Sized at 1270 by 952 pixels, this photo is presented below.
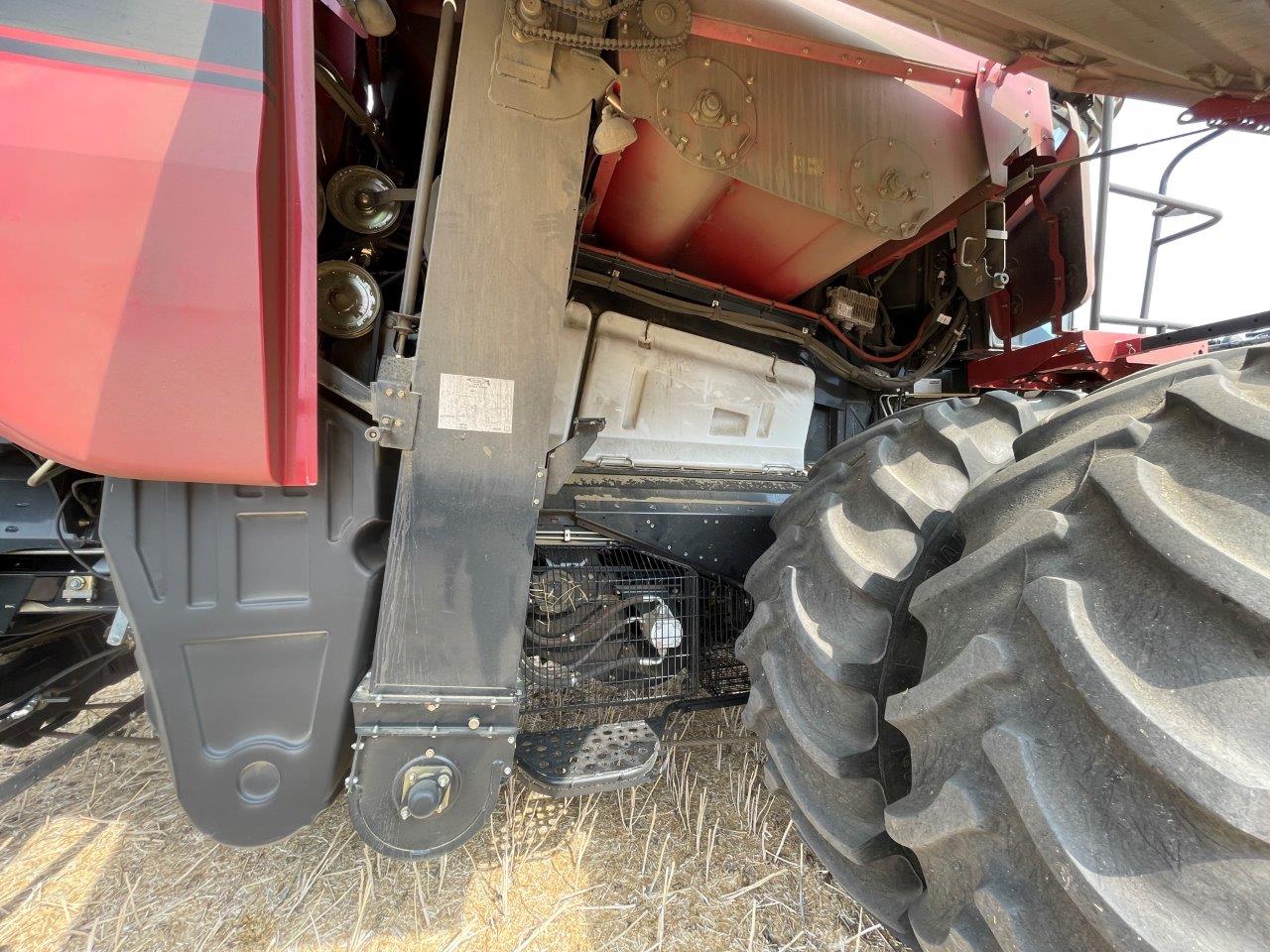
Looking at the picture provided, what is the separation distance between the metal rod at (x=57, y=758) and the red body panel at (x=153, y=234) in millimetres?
1084

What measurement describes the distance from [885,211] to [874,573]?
93 centimetres

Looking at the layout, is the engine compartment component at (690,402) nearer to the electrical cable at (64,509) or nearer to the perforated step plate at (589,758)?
the perforated step plate at (589,758)

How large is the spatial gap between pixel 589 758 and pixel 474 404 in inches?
36.0

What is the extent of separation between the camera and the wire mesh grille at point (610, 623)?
62.6 inches

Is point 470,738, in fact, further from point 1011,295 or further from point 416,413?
point 1011,295

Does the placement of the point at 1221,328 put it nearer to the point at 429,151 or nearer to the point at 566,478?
the point at 566,478

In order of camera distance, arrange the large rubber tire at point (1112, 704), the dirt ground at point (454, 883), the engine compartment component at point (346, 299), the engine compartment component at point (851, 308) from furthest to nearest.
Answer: the engine compartment component at point (851, 308) → the dirt ground at point (454, 883) → the engine compartment component at point (346, 299) → the large rubber tire at point (1112, 704)

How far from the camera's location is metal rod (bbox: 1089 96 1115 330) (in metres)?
2.20

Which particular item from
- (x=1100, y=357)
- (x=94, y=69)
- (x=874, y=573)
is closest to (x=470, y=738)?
(x=874, y=573)

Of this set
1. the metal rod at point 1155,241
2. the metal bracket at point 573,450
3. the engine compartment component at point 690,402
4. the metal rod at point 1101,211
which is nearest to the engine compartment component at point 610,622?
the engine compartment component at point 690,402

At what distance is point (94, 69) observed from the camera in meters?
0.85

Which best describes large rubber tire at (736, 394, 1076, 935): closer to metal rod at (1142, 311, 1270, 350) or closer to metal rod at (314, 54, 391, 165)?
metal rod at (1142, 311, 1270, 350)

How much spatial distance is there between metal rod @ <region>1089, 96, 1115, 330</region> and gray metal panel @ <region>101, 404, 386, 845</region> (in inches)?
106

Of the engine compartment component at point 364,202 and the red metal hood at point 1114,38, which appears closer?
the red metal hood at point 1114,38
